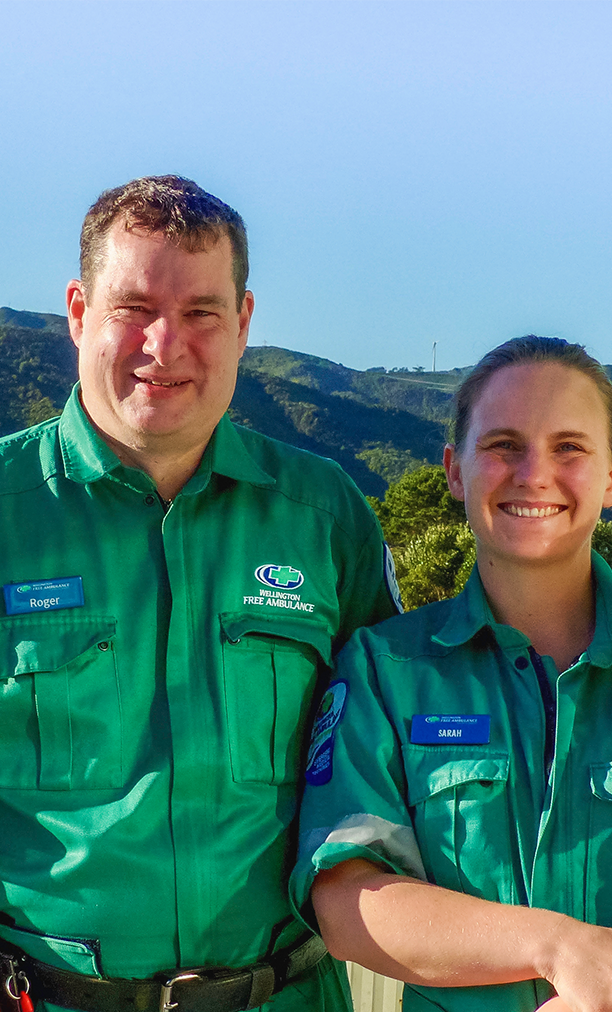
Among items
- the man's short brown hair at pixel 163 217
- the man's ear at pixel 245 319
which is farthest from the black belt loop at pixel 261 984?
the man's short brown hair at pixel 163 217

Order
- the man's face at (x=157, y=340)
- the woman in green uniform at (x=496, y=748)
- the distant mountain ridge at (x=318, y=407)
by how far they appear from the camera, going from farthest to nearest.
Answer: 1. the distant mountain ridge at (x=318, y=407)
2. the man's face at (x=157, y=340)
3. the woman in green uniform at (x=496, y=748)

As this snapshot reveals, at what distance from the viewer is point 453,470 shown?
7.78 ft

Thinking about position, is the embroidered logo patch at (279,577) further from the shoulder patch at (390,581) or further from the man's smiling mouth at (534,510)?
the man's smiling mouth at (534,510)

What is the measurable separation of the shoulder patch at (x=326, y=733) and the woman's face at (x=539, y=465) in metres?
0.44

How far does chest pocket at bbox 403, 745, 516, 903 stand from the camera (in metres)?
1.93

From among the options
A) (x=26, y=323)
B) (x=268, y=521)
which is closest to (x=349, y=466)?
(x=26, y=323)

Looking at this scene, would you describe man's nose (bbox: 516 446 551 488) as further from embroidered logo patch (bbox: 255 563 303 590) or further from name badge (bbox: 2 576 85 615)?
name badge (bbox: 2 576 85 615)

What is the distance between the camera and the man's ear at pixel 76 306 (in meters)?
2.37

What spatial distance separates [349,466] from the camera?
253 ft

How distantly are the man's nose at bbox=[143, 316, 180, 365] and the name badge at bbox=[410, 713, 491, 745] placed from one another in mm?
894

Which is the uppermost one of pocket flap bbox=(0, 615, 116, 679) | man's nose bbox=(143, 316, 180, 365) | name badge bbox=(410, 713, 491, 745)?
man's nose bbox=(143, 316, 180, 365)

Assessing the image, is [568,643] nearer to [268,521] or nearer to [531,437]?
[531,437]

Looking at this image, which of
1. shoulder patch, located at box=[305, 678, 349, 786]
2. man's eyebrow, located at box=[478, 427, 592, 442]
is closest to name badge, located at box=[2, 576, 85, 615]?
shoulder patch, located at box=[305, 678, 349, 786]

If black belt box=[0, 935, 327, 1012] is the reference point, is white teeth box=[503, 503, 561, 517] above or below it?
above
